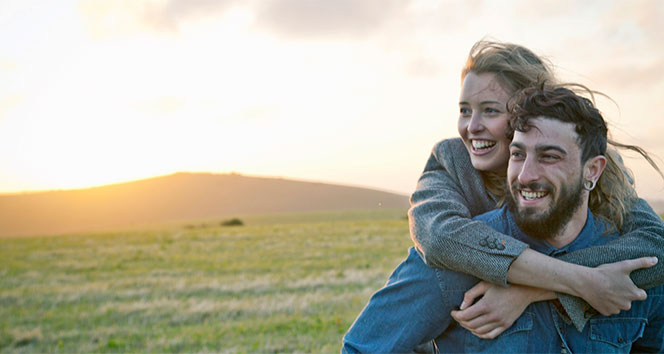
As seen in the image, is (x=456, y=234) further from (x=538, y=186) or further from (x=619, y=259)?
(x=619, y=259)

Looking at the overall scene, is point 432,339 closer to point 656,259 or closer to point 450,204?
point 450,204

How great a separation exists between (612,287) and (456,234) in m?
0.67

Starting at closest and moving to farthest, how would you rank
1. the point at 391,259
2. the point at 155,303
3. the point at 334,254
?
the point at 155,303, the point at 391,259, the point at 334,254

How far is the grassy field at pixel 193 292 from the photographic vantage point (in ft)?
31.0

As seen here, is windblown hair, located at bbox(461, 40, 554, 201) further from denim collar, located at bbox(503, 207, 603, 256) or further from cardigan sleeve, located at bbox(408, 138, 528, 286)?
denim collar, located at bbox(503, 207, 603, 256)

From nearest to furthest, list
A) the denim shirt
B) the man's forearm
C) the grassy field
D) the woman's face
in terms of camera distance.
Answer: the man's forearm → the denim shirt → the woman's face → the grassy field

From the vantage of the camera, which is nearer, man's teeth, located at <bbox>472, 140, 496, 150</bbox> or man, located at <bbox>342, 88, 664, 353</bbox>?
man, located at <bbox>342, 88, 664, 353</bbox>

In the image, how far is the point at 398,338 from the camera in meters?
2.64

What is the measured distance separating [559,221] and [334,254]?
15.1 meters

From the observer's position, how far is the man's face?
2582mm

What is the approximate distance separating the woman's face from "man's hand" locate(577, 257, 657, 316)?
0.94 meters

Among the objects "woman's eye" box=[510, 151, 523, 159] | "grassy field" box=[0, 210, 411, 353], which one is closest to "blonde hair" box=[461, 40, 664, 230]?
"woman's eye" box=[510, 151, 523, 159]

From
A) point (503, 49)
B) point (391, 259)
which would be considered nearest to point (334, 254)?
point (391, 259)

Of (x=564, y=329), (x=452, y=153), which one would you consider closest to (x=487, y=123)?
(x=452, y=153)
